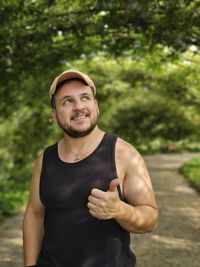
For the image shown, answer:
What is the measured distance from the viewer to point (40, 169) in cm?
262

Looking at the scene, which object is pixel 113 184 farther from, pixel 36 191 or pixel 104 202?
pixel 36 191

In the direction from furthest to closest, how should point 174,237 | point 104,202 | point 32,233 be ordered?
point 174,237, point 32,233, point 104,202

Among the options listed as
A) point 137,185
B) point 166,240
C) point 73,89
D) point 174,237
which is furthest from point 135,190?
point 174,237

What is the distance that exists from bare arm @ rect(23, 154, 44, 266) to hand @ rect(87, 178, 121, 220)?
533 millimetres

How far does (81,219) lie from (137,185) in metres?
0.32

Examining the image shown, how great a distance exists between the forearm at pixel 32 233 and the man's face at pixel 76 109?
0.54 m

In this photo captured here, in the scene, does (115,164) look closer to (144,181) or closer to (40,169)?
(144,181)

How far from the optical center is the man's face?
2.51 metres

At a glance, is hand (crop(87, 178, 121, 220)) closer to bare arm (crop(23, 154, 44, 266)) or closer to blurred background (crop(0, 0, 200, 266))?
bare arm (crop(23, 154, 44, 266))

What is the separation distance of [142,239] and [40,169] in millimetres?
6212

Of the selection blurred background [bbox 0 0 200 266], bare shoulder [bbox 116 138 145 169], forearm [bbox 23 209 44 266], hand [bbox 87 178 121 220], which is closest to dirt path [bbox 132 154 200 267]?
blurred background [bbox 0 0 200 266]

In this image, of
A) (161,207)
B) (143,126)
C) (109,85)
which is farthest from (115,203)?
(143,126)

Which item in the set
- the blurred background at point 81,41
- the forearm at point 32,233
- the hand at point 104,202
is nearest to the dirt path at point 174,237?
the blurred background at point 81,41

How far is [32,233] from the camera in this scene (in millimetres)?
2738
